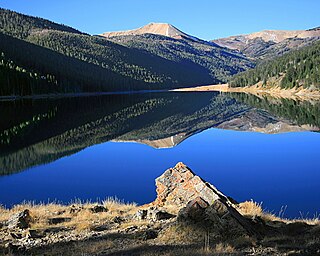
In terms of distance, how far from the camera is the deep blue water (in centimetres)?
2253

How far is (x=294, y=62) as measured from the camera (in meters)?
162

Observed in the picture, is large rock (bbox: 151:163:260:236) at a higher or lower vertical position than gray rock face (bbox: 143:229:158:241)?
higher

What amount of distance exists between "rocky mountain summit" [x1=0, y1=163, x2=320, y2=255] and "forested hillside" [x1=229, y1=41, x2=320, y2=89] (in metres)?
113

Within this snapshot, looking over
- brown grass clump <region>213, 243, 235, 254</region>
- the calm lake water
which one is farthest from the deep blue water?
brown grass clump <region>213, 243, 235, 254</region>

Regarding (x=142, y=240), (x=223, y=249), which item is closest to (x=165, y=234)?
(x=142, y=240)

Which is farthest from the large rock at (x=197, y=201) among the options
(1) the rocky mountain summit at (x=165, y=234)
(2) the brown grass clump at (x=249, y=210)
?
(2) the brown grass clump at (x=249, y=210)

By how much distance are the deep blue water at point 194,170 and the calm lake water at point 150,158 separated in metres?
0.05

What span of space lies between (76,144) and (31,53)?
13355cm

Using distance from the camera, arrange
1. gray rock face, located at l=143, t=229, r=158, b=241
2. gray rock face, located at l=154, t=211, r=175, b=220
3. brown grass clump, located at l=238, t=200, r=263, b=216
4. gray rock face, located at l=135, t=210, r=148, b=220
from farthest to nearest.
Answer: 1. brown grass clump, located at l=238, t=200, r=263, b=216
2. gray rock face, located at l=135, t=210, r=148, b=220
3. gray rock face, located at l=154, t=211, r=175, b=220
4. gray rock face, located at l=143, t=229, r=158, b=241

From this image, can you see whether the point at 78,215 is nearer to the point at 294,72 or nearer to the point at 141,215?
the point at 141,215

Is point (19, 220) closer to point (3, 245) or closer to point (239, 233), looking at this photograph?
point (3, 245)

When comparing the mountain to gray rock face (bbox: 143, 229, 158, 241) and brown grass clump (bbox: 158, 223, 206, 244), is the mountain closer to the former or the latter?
gray rock face (bbox: 143, 229, 158, 241)

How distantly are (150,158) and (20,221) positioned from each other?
797 inches

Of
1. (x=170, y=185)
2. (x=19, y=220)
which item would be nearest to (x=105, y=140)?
(x=170, y=185)
